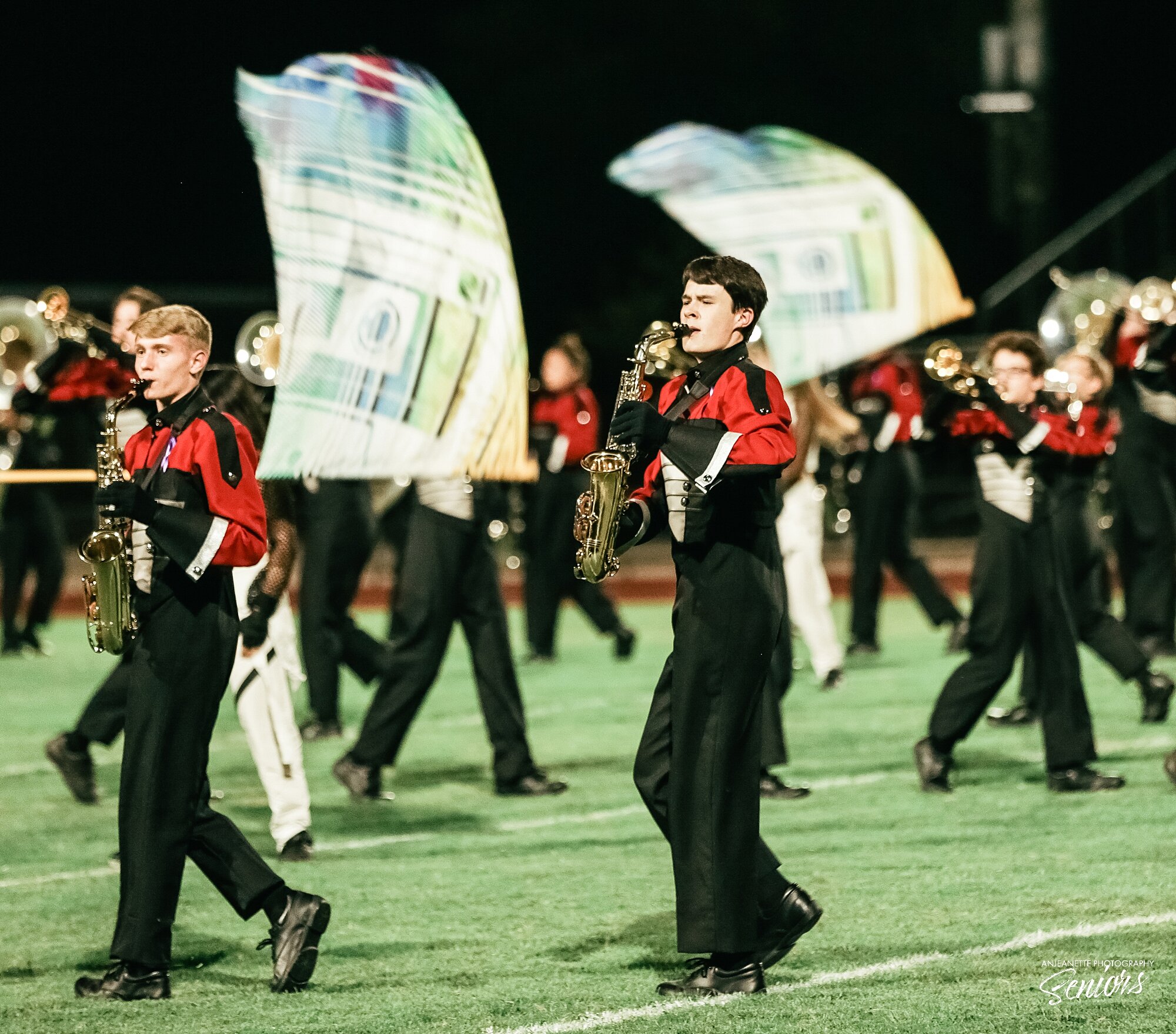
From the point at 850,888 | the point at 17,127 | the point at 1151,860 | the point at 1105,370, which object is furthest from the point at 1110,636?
the point at 17,127

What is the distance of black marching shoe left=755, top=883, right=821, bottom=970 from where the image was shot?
5.26 meters

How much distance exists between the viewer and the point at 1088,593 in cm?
928

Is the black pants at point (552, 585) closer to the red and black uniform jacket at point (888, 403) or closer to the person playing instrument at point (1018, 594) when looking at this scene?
the red and black uniform jacket at point (888, 403)

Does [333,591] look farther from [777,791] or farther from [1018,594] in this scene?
[1018,594]

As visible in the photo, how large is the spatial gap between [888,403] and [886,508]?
671 millimetres

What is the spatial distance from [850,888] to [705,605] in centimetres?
167

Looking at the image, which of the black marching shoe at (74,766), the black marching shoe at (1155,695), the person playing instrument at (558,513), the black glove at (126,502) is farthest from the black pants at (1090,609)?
the black glove at (126,502)

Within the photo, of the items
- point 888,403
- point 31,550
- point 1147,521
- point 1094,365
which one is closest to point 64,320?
point 1094,365

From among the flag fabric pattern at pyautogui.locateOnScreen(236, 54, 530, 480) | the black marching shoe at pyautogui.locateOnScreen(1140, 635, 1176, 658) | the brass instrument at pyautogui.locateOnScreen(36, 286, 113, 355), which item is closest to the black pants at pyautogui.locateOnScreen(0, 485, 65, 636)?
the brass instrument at pyautogui.locateOnScreen(36, 286, 113, 355)

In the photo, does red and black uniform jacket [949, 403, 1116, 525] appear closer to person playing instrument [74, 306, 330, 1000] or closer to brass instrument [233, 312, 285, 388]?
brass instrument [233, 312, 285, 388]

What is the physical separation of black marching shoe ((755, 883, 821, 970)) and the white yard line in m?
0.12

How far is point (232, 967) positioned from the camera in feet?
18.3

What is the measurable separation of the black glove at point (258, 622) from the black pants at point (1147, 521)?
6403mm

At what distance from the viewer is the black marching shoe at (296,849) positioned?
692cm
